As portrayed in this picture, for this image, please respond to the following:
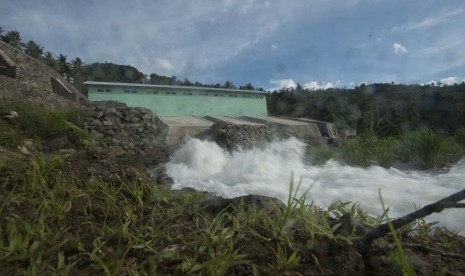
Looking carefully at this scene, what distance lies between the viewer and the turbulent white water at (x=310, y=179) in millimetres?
3090

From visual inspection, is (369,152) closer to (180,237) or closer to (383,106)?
(383,106)

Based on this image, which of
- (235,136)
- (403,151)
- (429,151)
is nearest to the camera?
(429,151)

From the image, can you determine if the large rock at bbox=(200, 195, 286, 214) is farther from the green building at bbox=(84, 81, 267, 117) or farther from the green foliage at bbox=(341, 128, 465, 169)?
the green building at bbox=(84, 81, 267, 117)

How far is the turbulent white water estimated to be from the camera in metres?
3.09

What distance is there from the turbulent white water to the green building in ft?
14.2

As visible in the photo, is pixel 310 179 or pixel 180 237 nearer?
pixel 180 237

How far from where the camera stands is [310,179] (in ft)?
14.2

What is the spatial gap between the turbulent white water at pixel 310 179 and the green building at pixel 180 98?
432 cm

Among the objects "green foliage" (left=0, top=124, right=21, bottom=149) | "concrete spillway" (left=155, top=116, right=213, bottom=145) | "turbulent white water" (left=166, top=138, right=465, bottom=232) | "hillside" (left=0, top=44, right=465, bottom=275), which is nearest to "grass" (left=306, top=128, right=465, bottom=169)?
"turbulent white water" (left=166, top=138, right=465, bottom=232)

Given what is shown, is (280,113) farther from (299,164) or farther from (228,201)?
(228,201)

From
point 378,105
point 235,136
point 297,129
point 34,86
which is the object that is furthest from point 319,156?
point 34,86

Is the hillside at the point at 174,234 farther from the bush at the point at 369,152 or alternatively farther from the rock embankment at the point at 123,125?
the rock embankment at the point at 123,125

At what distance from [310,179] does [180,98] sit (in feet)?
21.5

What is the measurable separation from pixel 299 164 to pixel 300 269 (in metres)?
4.44
